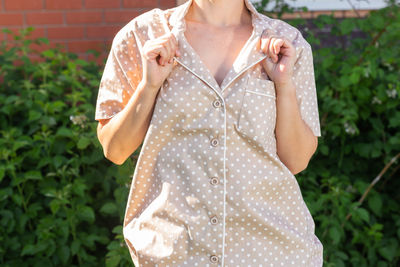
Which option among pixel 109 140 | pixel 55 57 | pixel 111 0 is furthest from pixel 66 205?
pixel 109 140

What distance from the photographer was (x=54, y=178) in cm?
366

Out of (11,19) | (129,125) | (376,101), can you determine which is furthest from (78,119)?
(376,101)

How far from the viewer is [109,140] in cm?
191

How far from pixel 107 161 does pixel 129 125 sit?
74.1 inches

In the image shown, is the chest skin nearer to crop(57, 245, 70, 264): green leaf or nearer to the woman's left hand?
the woman's left hand

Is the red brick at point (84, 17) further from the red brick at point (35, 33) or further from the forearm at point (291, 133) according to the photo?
the forearm at point (291, 133)

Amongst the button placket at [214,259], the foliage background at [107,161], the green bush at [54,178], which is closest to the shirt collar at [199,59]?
the button placket at [214,259]

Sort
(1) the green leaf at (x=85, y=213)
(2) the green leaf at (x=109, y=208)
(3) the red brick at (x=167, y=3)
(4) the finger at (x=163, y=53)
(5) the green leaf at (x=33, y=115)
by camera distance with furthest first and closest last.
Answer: (3) the red brick at (x=167, y=3), (5) the green leaf at (x=33, y=115), (1) the green leaf at (x=85, y=213), (2) the green leaf at (x=109, y=208), (4) the finger at (x=163, y=53)

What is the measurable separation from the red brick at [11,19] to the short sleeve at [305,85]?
276 centimetres

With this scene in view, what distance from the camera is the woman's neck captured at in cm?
192

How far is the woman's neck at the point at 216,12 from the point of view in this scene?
1.92 meters

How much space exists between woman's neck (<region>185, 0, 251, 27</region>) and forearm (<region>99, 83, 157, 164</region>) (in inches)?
12.5

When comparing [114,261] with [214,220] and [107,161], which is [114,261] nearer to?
[107,161]

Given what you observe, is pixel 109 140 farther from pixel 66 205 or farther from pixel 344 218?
pixel 344 218
